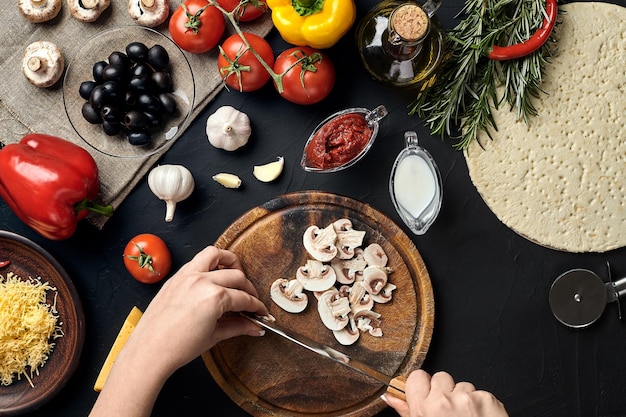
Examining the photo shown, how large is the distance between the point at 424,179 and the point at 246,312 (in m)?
0.82

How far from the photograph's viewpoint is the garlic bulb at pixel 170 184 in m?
2.27

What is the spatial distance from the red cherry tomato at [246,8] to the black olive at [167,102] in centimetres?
39

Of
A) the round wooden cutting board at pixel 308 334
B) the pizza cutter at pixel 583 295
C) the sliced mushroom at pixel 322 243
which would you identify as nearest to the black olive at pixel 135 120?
the round wooden cutting board at pixel 308 334

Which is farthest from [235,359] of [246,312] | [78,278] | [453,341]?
[453,341]

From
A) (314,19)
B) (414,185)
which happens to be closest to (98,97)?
(314,19)

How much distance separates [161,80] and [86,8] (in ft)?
1.36

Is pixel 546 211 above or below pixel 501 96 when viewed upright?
below

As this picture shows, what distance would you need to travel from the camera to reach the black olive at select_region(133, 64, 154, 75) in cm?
223

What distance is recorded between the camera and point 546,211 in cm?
240

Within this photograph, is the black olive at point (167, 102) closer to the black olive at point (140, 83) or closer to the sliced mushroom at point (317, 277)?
the black olive at point (140, 83)

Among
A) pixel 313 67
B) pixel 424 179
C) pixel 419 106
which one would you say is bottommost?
pixel 424 179

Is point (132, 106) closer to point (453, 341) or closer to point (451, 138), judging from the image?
point (451, 138)

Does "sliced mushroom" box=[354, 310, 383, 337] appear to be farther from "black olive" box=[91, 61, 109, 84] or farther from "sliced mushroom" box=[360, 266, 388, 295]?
"black olive" box=[91, 61, 109, 84]

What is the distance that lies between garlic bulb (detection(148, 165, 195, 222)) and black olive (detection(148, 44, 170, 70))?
1.23ft
